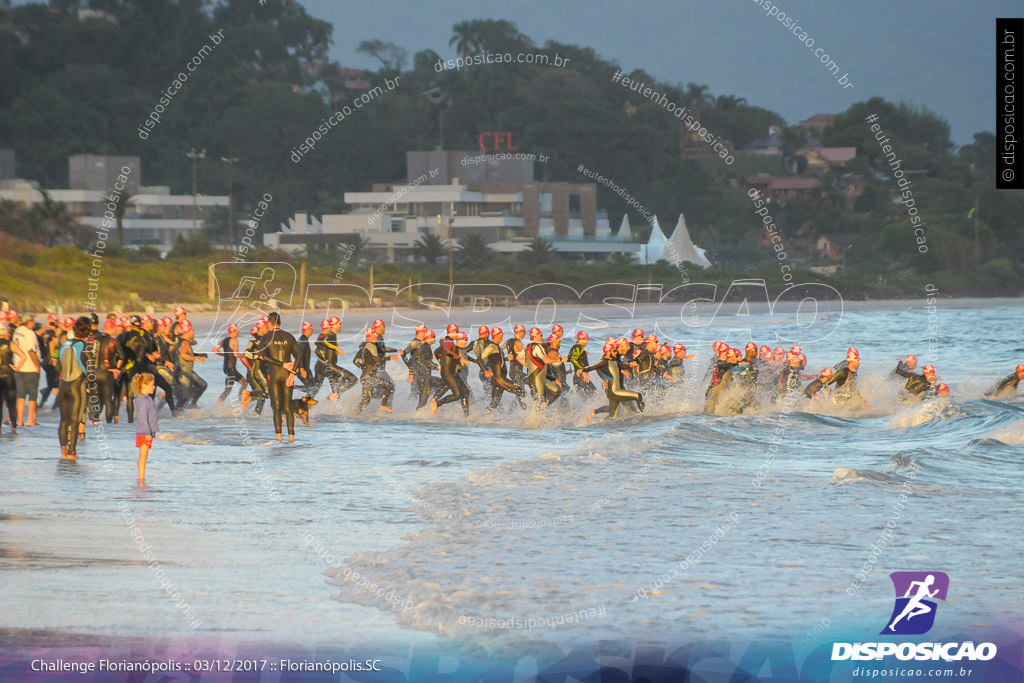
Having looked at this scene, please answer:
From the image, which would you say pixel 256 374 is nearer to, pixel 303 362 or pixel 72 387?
pixel 303 362

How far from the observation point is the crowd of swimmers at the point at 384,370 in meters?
16.5

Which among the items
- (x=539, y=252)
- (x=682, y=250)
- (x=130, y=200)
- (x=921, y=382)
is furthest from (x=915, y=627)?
(x=130, y=200)

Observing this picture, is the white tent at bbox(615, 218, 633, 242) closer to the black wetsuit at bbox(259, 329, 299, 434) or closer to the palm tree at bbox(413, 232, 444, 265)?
the palm tree at bbox(413, 232, 444, 265)

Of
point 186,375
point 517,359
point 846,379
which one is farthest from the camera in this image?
point 846,379

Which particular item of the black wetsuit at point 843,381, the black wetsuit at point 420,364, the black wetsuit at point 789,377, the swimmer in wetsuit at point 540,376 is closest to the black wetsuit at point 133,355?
the black wetsuit at point 420,364

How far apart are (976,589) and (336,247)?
66127 mm

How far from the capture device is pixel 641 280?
70.9 metres

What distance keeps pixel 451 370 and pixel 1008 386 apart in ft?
37.7

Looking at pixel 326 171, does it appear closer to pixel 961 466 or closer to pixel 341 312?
pixel 341 312

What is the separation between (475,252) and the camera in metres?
70.6

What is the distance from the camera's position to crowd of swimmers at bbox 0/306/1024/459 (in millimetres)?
16469

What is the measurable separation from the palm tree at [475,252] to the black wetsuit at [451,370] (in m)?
49.5

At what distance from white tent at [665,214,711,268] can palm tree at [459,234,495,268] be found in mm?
13208

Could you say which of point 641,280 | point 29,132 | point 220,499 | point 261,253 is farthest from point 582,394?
point 29,132
